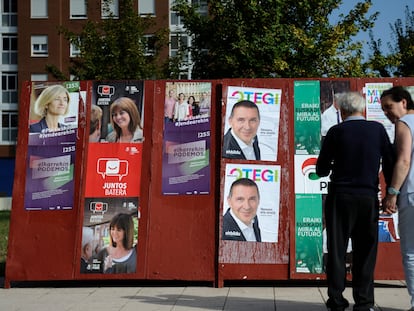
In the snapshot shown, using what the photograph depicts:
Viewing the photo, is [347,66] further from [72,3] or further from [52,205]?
[72,3]

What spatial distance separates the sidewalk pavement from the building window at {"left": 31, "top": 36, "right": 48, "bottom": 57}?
44.6 m

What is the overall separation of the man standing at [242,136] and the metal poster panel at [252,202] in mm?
132

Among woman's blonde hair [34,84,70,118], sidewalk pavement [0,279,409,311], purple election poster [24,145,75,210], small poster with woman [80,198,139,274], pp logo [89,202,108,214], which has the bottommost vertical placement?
sidewalk pavement [0,279,409,311]

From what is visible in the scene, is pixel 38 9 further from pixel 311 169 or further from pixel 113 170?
pixel 311 169

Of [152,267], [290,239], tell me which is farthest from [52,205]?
[290,239]

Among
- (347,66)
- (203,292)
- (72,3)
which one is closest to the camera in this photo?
(203,292)

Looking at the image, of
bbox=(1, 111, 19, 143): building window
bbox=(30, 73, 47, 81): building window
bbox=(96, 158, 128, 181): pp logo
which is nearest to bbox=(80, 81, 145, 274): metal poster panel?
bbox=(96, 158, 128, 181): pp logo

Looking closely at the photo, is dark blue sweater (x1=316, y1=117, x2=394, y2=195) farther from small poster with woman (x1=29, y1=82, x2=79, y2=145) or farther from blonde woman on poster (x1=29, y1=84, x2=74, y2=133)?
blonde woman on poster (x1=29, y1=84, x2=74, y2=133)

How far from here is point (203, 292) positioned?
862 centimetres

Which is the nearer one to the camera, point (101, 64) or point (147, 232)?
point (147, 232)

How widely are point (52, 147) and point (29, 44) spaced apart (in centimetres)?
4528

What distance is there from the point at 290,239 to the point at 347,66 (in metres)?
16.1

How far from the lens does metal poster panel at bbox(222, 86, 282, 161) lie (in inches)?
355

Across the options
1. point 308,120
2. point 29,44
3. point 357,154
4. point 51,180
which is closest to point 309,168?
point 308,120
